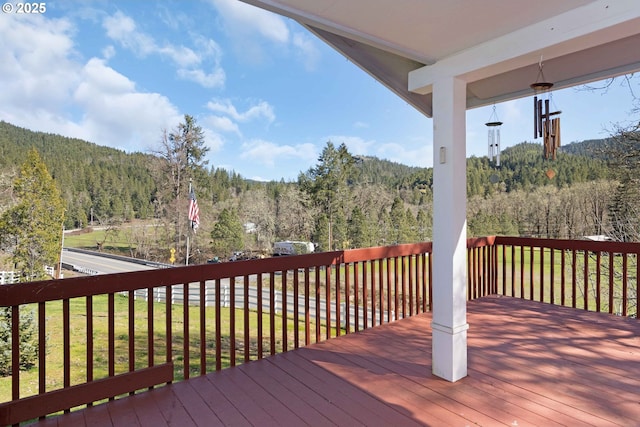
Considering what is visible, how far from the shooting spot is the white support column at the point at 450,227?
2.37 meters

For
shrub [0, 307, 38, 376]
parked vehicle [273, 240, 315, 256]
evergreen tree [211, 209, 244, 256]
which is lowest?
shrub [0, 307, 38, 376]

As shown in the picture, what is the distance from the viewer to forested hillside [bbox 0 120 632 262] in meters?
8.48

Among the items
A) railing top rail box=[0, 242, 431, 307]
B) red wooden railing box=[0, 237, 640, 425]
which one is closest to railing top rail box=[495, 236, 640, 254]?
red wooden railing box=[0, 237, 640, 425]

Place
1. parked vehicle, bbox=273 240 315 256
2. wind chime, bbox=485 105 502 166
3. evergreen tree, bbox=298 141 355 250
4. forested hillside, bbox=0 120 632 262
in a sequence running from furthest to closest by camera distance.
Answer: evergreen tree, bbox=298 141 355 250
parked vehicle, bbox=273 240 315 256
forested hillside, bbox=0 120 632 262
wind chime, bbox=485 105 502 166

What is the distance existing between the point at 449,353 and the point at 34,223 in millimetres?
11790

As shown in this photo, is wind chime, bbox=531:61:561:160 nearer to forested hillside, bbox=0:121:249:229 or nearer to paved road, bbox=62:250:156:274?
forested hillside, bbox=0:121:249:229

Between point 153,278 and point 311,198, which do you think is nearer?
point 153,278

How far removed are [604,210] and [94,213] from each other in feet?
49.0

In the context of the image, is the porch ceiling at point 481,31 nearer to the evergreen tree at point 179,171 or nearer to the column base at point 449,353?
the column base at point 449,353

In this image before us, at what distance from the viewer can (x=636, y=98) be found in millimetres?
6074

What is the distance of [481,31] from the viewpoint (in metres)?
2.05

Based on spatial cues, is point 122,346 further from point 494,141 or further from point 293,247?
point 293,247

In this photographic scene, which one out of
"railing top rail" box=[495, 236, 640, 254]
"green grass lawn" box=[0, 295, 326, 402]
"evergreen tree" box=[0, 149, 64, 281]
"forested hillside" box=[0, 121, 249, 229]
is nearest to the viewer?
"railing top rail" box=[495, 236, 640, 254]

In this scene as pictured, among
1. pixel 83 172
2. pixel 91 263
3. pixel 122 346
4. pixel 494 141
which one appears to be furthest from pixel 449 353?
pixel 91 263
